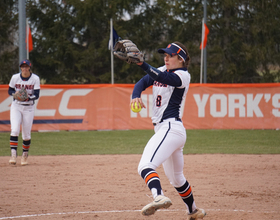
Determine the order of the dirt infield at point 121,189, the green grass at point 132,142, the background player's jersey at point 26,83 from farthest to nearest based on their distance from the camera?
A: the green grass at point 132,142
the background player's jersey at point 26,83
the dirt infield at point 121,189

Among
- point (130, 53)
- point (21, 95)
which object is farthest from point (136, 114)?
point (130, 53)

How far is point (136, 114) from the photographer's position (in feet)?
51.6

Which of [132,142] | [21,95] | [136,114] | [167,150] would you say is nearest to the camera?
[167,150]

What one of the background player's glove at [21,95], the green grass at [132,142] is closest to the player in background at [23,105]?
the background player's glove at [21,95]

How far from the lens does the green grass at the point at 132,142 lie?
11383mm

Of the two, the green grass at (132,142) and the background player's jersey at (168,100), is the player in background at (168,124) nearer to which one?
the background player's jersey at (168,100)

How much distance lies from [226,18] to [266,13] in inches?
101

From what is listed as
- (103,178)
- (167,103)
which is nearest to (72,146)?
(103,178)

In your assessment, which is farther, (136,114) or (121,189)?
(136,114)

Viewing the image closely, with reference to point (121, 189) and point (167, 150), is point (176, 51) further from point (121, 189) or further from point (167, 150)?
point (121, 189)

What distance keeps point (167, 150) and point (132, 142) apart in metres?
8.77

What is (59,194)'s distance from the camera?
630 centimetres

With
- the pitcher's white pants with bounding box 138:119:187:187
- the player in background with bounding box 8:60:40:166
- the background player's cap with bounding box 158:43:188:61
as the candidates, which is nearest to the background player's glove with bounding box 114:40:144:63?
the background player's cap with bounding box 158:43:188:61

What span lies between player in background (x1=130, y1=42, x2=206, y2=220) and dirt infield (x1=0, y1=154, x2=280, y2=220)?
81 cm
